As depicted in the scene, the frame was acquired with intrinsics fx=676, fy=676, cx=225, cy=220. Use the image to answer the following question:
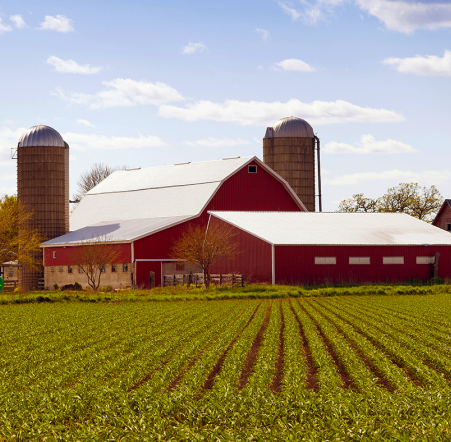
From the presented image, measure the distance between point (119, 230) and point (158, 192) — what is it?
24.6ft

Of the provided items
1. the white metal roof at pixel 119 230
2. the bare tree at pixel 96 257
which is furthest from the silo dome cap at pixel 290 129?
the bare tree at pixel 96 257

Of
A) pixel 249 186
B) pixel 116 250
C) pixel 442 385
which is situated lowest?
pixel 442 385

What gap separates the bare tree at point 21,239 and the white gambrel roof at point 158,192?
6.04 meters

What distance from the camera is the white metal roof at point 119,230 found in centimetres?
4631

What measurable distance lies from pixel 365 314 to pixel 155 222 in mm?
27260

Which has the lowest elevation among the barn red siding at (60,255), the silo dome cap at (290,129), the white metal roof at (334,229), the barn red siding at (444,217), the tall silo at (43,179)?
the barn red siding at (60,255)

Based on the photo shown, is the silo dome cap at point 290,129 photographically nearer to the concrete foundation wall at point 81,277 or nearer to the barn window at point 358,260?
the barn window at point 358,260

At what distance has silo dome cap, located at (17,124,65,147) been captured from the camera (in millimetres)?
53969

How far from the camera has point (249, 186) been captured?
176 ft

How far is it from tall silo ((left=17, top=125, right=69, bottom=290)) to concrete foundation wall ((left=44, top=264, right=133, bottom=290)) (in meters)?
3.63

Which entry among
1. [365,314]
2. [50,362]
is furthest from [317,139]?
[50,362]

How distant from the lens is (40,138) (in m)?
54.1

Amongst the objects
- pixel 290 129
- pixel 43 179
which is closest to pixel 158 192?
pixel 43 179

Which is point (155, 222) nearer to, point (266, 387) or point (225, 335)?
point (225, 335)
